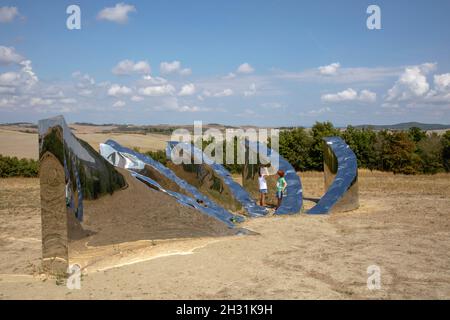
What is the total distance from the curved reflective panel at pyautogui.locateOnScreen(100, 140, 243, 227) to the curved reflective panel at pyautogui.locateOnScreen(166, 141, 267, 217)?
1135 mm

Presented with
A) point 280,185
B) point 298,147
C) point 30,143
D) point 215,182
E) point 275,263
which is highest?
point 30,143

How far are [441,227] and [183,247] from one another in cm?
651

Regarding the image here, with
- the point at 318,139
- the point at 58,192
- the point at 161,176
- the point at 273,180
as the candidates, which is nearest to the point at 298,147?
the point at 318,139

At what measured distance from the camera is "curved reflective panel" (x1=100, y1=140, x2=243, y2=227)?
40.4ft

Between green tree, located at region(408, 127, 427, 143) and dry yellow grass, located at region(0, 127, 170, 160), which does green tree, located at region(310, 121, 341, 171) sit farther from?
dry yellow grass, located at region(0, 127, 170, 160)

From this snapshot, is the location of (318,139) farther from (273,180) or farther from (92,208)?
(92,208)

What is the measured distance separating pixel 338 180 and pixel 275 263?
22.1 ft

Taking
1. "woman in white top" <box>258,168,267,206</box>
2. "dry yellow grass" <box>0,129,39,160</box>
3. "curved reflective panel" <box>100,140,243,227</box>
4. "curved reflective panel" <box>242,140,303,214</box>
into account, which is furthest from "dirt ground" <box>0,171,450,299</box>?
"dry yellow grass" <box>0,129,39,160</box>

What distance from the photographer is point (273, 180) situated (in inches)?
651

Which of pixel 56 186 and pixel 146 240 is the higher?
pixel 56 186

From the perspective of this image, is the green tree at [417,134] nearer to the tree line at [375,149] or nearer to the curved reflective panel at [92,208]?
the tree line at [375,149]

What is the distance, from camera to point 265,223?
12.3 m
